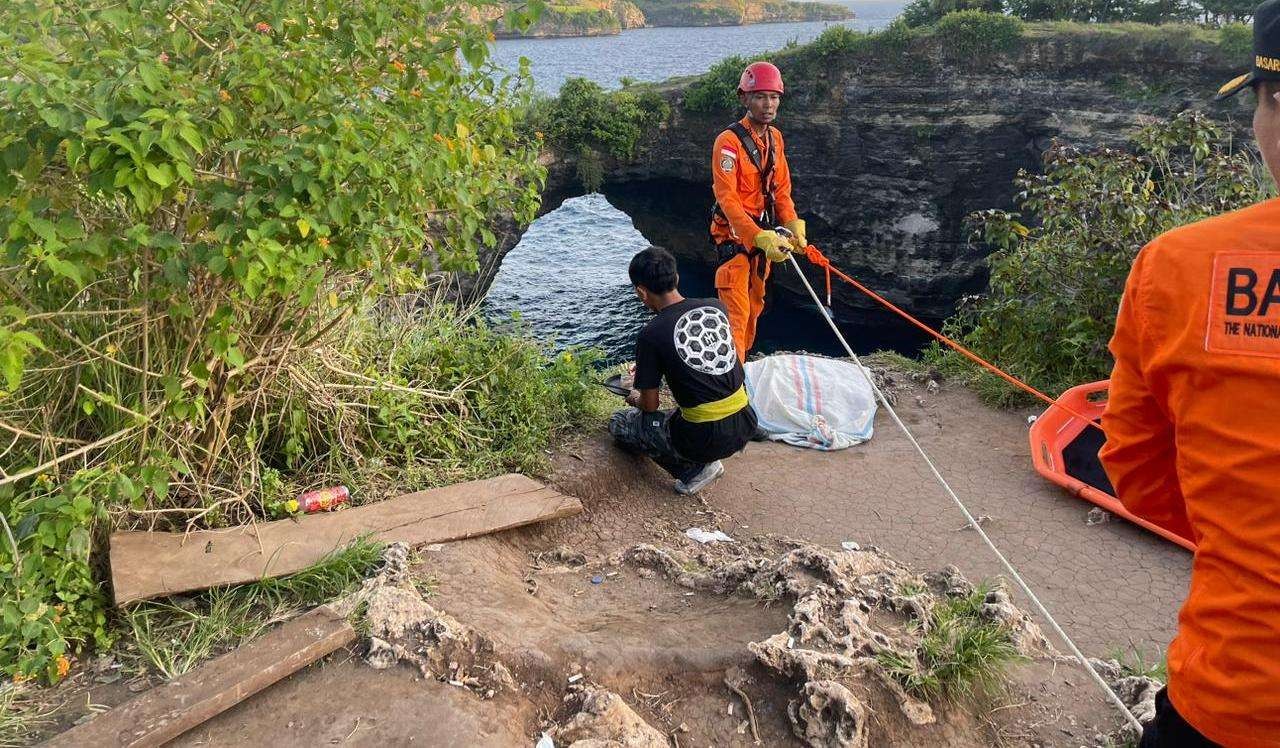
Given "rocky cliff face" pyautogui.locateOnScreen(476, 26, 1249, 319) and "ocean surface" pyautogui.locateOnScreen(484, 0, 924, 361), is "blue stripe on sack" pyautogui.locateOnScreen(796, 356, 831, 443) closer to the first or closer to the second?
"ocean surface" pyautogui.locateOnScreen(484, 0, 924, 361)

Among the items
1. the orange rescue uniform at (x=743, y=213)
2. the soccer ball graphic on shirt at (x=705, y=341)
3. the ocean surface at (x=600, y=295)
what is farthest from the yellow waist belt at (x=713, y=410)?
the ocean surface at (x=600, y=295)

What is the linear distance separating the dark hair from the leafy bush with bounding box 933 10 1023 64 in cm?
1766

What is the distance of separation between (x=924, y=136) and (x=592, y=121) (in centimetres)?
788

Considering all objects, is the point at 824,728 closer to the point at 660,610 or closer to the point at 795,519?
the point at 660,610

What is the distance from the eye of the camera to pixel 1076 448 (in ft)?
17.9

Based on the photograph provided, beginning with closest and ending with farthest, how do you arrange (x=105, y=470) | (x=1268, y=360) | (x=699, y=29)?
(x=1268, y=360) < (x=105, y=470) < (x=699, y=29)

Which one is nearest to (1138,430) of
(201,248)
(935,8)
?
(201,248)

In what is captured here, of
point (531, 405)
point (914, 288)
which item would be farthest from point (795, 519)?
point (914, 288)

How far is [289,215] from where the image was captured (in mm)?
2992

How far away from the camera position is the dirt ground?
110 inches

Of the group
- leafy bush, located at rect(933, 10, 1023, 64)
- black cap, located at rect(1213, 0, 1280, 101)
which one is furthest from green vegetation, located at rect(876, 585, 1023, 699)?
leafy bush, located at rect(933, 10, 1023, 64)

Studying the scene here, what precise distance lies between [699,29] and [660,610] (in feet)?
452

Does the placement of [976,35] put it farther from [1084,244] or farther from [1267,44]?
[1267,44]

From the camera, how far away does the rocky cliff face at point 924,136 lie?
18.0m
